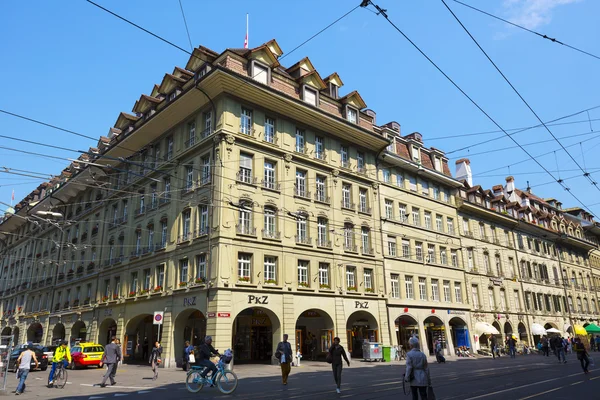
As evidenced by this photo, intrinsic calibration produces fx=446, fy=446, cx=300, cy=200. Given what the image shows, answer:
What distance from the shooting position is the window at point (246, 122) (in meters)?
28.4

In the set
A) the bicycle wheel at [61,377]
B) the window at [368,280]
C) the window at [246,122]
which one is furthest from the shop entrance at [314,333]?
the bicycle wheel at [61,377]

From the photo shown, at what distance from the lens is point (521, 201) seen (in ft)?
196

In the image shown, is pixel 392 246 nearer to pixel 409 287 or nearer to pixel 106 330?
pixel 409 287

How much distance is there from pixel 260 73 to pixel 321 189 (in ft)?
29.9

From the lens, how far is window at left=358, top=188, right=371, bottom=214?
114 ft

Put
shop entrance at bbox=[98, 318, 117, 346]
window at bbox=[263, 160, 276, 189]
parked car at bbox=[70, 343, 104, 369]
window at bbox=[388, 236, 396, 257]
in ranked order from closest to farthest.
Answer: parked car at bbox=[70, 343, 104, 369] → window at bbox=[263, 160, 276, 189] → shop entrance at bbox=[98, 318, 117, 346] → window at bbox=[388, 236, 396, 257]

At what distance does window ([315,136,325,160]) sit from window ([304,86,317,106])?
2.64 m

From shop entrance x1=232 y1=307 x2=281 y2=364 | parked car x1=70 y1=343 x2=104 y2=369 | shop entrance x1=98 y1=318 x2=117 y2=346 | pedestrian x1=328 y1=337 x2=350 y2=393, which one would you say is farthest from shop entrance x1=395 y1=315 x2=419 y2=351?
pedestrian x1=328 y1=337 x2=350 y2=393

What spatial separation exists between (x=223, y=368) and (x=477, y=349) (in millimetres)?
33390

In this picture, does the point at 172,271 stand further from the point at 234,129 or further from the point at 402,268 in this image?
the point at 402,268

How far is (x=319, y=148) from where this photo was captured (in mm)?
33062

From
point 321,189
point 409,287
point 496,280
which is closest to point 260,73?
point 321,189

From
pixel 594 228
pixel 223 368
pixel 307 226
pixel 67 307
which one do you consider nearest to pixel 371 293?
Result: pixel 307 226

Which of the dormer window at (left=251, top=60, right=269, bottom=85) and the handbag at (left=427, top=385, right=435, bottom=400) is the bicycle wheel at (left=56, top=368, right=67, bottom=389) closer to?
the handbag at (left=427, top=385, right=435, bottom=400)
